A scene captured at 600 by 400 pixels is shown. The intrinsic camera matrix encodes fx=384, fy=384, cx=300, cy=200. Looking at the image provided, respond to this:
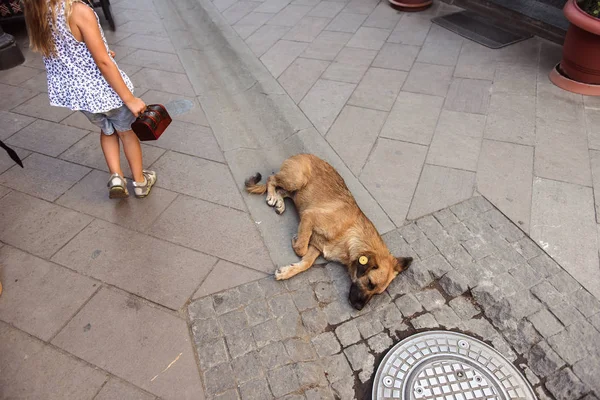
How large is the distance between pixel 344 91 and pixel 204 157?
2.29m

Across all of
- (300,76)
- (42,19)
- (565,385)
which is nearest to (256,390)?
(565,385)

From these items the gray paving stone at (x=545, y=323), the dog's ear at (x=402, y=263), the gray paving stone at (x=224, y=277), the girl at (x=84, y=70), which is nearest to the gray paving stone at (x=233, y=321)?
the gray paving stone at (x=224, y=277)

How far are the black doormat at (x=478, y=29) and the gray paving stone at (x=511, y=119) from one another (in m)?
1.67

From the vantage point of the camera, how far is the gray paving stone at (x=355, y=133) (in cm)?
451

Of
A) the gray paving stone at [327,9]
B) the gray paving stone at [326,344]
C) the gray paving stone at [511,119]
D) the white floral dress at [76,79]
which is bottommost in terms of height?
the gray paving stone at [326,344]

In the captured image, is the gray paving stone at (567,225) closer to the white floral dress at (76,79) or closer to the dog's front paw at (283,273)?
the dog's front paw at (283,273)

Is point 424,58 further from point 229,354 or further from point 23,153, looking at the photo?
point 23,153

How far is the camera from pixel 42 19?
281 centimetres

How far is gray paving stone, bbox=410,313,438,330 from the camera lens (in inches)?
121

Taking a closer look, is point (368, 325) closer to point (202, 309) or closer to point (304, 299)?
point (304, 299)

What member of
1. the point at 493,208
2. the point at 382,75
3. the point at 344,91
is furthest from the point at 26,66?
the point at 493,208

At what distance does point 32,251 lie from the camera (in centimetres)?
362

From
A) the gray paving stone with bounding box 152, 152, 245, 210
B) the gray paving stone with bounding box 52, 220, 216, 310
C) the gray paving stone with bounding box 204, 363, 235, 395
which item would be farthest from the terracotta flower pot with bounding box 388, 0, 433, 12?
the gray paving stone with bounding box 204, 363, 235, 395

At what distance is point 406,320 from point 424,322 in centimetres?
14
